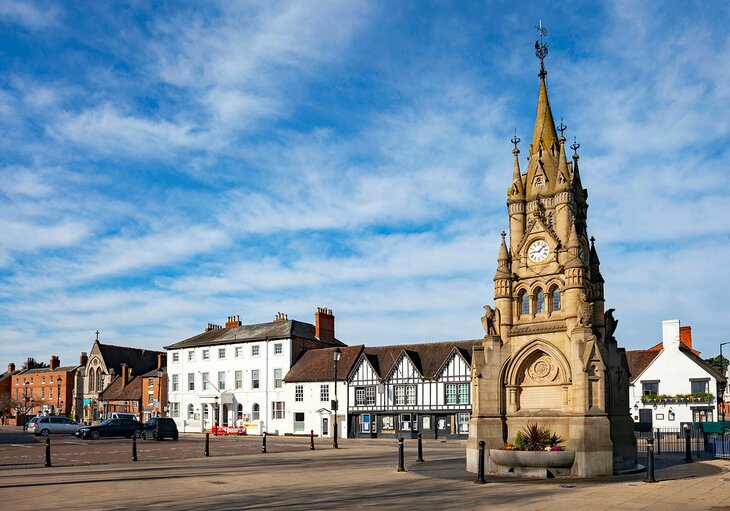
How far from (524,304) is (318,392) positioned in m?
43.1

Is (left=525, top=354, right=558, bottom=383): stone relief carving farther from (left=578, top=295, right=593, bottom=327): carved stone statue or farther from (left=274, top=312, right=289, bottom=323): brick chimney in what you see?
(left=274, top=312, right=289, bottom=323): brick chimney

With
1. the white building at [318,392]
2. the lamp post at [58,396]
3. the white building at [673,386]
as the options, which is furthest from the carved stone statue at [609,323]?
the lamp post at [58,396]

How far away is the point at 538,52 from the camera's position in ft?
91.1

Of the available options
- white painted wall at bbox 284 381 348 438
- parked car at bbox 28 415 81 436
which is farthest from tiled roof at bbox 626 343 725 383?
parked car at bbox 28 415 81 436

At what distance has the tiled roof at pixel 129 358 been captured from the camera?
97.8 m

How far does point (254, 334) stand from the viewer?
73.5m

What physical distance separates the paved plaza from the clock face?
772 centimetres

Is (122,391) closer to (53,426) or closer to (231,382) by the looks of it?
(231,382)

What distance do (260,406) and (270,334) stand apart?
23.6 feet

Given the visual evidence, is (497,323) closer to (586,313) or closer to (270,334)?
(586,313)

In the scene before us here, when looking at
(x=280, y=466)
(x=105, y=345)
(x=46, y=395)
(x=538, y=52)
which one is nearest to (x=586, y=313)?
(x=538, y=52)

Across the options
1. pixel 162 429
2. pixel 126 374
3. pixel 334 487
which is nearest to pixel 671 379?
pixel 162 429

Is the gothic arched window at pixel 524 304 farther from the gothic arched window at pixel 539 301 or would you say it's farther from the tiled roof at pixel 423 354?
the tiled roof at pixel 423 354

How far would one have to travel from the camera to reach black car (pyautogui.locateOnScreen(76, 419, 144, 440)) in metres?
49.7
